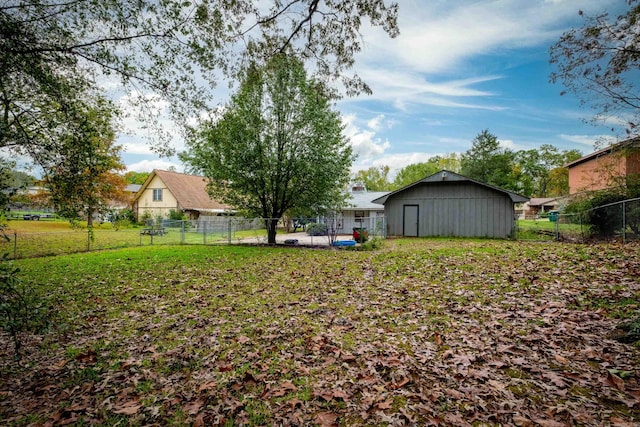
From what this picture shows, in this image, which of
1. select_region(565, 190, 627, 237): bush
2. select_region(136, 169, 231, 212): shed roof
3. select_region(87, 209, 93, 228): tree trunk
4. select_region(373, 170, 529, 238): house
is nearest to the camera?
select_region(87, 209, 93, 228): tree trunk

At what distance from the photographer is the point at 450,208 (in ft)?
66.9

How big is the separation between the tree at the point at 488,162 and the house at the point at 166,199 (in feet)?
114

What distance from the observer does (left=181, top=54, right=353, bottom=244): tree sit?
16172 mm

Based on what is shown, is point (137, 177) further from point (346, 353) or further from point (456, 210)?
point (346, 353)

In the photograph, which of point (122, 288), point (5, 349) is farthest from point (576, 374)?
point (122, 288)

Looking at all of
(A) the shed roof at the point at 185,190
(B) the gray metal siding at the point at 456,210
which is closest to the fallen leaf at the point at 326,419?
(B) the gray metal siding at the point at 456,210

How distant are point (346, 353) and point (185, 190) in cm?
3464

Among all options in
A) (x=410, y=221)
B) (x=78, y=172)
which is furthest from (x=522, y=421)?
(x=410, y=221)

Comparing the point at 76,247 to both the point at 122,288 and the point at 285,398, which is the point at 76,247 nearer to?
the point at 122,288

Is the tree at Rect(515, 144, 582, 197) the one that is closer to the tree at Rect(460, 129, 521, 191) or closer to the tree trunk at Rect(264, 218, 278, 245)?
the tree at Rect(460, 129, 521, 191)

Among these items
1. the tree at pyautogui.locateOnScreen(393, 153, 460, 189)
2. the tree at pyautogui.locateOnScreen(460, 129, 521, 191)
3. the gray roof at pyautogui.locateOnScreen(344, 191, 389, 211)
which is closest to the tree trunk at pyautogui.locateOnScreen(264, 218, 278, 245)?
the gray roof at pyautogui.locateOnScreen(344, 191, 389, 211)

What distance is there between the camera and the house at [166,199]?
3269 centimetres

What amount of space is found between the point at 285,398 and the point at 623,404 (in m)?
3.14

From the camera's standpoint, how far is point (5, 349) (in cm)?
493
